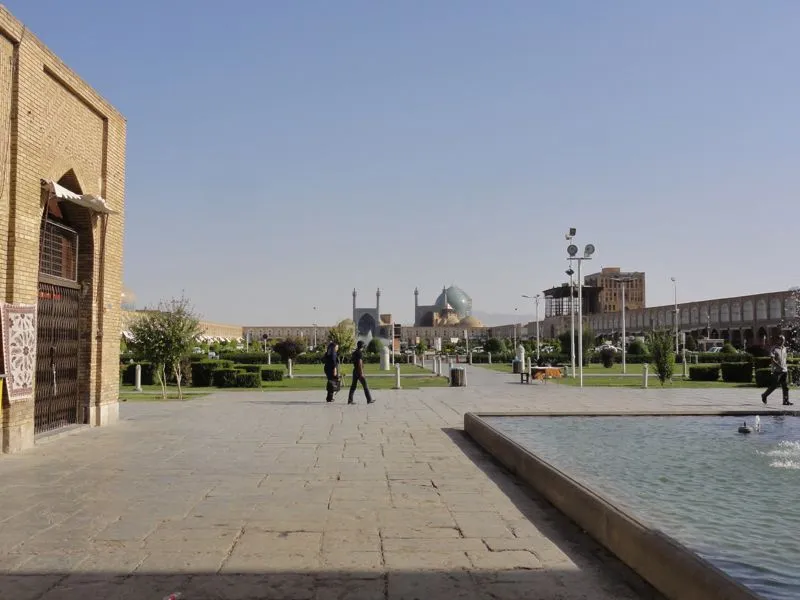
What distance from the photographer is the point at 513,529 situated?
16.5ft

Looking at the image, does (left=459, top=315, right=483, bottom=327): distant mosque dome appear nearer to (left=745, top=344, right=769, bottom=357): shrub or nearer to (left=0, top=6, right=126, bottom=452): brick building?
(left=745, top=344, right=769, bottom=357): shrub

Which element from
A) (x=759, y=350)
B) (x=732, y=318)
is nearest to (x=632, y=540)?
(x=759, y=350)

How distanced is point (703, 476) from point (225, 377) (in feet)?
60.0

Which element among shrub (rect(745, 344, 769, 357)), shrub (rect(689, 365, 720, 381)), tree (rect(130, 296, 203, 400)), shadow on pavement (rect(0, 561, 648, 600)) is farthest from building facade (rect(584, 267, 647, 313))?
shadow on pavement (rect(0, 561, 648, 600))

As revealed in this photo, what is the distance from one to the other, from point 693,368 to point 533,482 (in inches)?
856

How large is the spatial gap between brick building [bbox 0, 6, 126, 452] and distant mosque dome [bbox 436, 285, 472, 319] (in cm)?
13676

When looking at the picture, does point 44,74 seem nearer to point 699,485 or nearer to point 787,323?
point 699,485

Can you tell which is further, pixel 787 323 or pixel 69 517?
pixel 787 323

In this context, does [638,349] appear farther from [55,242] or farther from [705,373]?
[55,242]

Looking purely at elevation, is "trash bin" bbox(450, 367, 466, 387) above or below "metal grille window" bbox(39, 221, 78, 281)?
below

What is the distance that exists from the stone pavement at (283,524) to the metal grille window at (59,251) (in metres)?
2.42

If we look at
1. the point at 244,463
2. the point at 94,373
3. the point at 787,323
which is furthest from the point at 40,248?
the point at 787,323

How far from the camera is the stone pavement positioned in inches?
151

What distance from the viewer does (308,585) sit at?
3.81m
